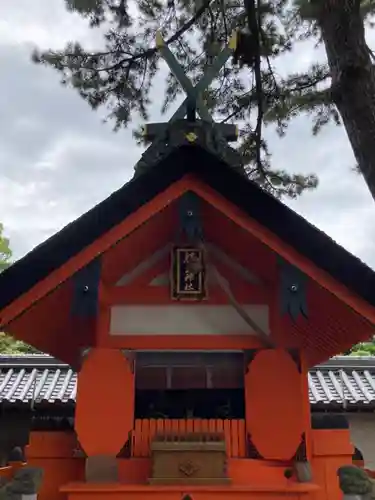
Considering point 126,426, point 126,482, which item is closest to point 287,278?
point 126,426

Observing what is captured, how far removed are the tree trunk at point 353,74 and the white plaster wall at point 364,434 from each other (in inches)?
219

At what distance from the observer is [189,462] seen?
3.20m

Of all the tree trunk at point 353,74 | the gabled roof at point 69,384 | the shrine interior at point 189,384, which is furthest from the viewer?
the gabled roof at point 69,384

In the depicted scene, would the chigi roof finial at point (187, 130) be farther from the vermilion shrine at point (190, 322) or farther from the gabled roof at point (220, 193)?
the gabled roof at point (220, 193)

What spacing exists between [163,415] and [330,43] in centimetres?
392

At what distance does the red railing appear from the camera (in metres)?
3.36

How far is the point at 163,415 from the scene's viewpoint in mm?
3891

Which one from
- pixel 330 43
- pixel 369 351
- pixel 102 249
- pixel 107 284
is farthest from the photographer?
pixel 369 351

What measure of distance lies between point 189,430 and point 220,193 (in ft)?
4.72

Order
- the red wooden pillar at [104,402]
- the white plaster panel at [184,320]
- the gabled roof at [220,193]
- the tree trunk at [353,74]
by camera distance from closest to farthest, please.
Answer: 1. the gabled roof at [220,193]
2. the red wooden pillar at [104,402]
3. the white plaster panel at [184,320]
4. the tree trunk at [353,74]

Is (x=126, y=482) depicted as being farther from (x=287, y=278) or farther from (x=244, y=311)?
(x=287, y=278)

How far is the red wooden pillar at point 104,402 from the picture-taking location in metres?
3.30

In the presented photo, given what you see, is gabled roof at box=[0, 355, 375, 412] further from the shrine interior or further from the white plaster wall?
the shrine interior

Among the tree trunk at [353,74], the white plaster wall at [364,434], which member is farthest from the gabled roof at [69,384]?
the tree trunk at [353,74]
